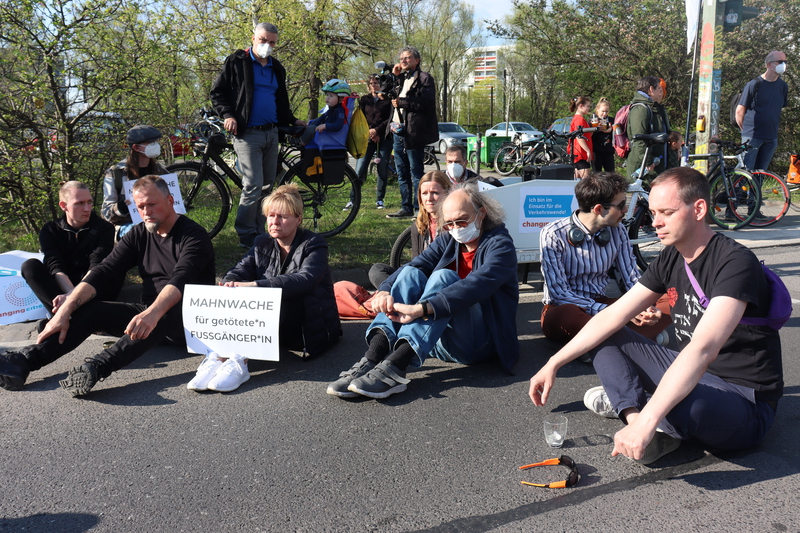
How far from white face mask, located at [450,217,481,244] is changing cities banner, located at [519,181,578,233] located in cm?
155

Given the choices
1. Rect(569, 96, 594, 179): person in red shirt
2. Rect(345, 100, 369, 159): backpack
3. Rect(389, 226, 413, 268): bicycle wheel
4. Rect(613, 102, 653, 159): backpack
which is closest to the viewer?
Rect(389, 226, 413, 268): bicycle wheel

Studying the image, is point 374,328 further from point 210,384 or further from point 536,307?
point 536,307

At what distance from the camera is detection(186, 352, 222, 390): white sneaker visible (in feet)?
12.8

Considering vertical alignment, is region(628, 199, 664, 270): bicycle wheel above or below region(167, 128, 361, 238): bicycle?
below

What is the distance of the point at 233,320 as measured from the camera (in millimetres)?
4160

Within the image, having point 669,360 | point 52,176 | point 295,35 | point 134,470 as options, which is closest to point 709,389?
point 669,360

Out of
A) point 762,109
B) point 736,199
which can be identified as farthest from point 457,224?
point 762,109

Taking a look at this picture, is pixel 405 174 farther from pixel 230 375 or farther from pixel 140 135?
pixel 230 375

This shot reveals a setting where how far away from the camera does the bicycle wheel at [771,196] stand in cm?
888

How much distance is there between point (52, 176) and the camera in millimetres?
6531

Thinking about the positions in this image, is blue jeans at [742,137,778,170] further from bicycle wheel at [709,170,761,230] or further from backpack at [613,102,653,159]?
backpack at [613,102,653,159]

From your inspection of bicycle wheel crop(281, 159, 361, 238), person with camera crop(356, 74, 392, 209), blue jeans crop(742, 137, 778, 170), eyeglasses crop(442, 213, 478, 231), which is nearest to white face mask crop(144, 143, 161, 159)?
bicycle wheel crop(281, 159, 361, 238)

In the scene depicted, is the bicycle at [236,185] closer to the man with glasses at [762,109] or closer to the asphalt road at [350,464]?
the asphalt road at [350,464]

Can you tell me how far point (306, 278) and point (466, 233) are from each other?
1.09 metres
